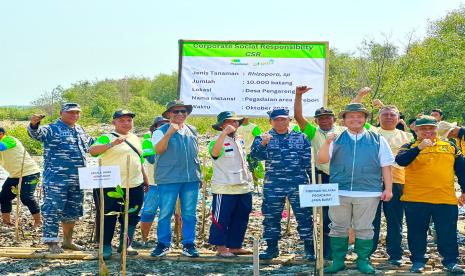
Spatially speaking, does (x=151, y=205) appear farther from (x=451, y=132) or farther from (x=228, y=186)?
(x=451, y=132)

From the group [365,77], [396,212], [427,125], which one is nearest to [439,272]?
[396,212]

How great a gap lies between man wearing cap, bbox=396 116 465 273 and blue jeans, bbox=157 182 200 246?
2427 mm

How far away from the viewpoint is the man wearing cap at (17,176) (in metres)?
9.90

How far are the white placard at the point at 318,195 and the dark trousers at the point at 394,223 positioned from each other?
122 cm

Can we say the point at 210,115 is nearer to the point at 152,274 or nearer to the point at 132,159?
the point at 132,159

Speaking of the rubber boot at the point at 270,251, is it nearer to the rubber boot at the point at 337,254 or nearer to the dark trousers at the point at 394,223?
the rubber boot at the point at 337,254

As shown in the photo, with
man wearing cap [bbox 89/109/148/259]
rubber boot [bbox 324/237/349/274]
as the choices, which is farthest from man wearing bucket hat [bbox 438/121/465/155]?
man wearing cap [bbox 89/109/148/259]

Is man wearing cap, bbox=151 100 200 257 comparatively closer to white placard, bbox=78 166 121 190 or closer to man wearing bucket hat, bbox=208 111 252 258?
man wearing bucket hat, bbox=208 111 252 258

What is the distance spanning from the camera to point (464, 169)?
6.89 meters

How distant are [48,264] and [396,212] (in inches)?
159

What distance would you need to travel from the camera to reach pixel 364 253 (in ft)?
22.1

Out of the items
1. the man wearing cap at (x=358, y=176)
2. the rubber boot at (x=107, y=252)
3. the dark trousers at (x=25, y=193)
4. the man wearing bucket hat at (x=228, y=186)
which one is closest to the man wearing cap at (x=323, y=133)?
the man wearing cap at (x=358, y=176)

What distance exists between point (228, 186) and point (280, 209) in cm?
67

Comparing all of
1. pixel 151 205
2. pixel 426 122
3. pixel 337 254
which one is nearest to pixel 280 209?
pixel 337 254
